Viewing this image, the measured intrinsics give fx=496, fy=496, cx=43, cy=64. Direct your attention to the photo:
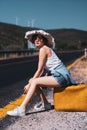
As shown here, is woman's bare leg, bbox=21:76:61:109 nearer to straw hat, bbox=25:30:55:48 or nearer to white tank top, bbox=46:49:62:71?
white tank top, bbox=46:49:62:71

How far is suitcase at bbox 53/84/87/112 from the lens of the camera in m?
7.45

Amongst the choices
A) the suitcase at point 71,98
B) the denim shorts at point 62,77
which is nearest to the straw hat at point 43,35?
the denim shorts at point 62,77

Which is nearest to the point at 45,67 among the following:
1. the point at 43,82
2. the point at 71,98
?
the point at 43,82

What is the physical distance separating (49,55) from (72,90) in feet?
2.28

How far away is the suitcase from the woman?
0.40 feet

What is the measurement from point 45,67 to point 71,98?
0.69m

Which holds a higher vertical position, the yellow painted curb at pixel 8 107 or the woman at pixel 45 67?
the woman at pixel 45 67

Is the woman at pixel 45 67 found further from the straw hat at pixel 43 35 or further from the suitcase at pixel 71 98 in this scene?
the suitcase at pixel 71 98

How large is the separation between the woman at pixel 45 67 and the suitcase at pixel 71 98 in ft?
0.40

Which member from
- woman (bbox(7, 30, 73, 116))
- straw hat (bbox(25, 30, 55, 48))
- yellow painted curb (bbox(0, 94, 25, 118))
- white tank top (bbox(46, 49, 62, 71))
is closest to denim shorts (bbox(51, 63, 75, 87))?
woman (bbox(7, 30, 73, 116))

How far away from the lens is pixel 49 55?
7.83 m

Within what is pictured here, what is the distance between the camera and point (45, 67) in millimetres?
7867

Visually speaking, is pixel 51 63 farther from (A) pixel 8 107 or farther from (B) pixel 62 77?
(A) pixel 8 107

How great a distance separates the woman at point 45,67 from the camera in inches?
300
